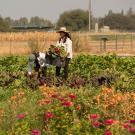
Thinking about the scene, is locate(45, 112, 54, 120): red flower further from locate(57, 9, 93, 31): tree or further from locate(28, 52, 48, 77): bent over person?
locate(57, 9, 93, 31): tree

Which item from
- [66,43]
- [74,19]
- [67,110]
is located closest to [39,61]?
[66,43]

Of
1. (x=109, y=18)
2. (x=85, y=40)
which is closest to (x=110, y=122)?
(x=85, y=40)

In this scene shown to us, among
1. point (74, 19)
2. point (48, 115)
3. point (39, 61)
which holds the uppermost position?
point (74, 19)

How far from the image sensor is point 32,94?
10.4 meters

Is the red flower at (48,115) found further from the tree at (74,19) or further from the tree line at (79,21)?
the tree at (74,19)

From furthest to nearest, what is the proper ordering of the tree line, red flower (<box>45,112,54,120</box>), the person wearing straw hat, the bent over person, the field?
the tree line
the person wearing straw hat
the bent over person
red flower (<box>45,112,54,120</box>)
the field

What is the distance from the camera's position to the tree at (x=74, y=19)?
96019 mm

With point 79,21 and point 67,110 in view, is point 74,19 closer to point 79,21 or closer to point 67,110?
point 79,21

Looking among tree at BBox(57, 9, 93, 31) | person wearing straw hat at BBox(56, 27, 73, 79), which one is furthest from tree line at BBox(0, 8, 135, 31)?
person wearing straw hat at BBox(56, 27, 73, 79)

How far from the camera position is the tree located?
9602 cm

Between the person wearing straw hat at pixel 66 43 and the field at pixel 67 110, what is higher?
the person wearing straw hat at pixel 66 43

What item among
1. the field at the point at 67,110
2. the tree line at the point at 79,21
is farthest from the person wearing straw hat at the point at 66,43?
the tree line at the point at 79,21

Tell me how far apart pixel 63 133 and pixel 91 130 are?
0.41 m

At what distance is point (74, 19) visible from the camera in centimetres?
9788
